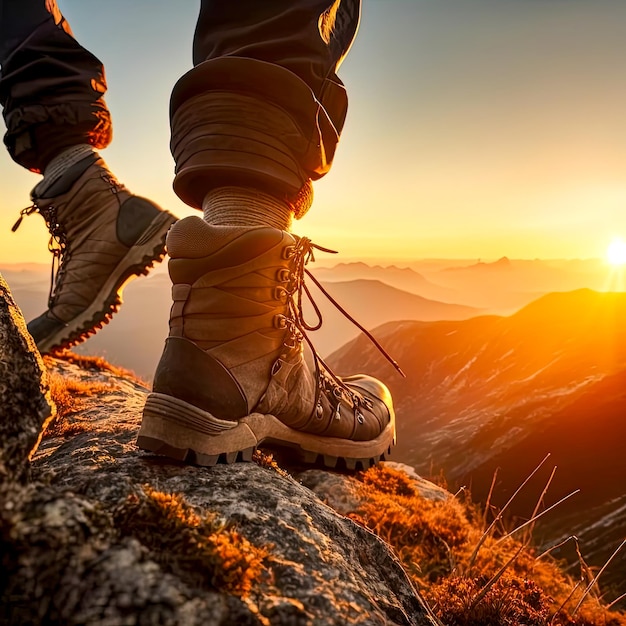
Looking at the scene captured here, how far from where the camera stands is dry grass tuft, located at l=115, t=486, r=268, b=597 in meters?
0.84

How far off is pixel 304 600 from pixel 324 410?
1.44m

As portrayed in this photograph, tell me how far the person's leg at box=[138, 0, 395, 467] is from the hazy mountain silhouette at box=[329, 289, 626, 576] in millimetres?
4131

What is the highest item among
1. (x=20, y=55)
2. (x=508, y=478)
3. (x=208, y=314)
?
(x=20, y=55)

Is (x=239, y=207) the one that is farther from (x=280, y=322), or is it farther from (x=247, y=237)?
(x=280, y=322)

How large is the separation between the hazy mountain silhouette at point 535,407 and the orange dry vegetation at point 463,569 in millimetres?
2024

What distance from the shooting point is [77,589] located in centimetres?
72

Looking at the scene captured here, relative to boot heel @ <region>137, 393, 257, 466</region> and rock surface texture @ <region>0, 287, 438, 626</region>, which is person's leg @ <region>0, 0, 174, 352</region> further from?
rock surface texture @ <region>0, 287, 438, 626</region>

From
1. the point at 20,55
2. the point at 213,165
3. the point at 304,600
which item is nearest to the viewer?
the point at 304,600

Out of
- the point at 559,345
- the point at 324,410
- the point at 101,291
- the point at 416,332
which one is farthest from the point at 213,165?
the point at 416,332

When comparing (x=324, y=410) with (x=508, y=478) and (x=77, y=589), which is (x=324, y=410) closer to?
(x=77, y=589)

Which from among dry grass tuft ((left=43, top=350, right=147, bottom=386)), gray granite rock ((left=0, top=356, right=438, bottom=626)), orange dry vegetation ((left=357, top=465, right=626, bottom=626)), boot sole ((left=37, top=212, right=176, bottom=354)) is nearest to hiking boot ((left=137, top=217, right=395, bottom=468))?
gray granite rock ((left=0, top=356, right=438, bottom=626))

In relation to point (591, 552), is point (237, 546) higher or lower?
higher

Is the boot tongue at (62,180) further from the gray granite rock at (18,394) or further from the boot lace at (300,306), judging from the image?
the gray granite rock at (18,394)

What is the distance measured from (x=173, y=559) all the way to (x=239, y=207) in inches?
61.5
